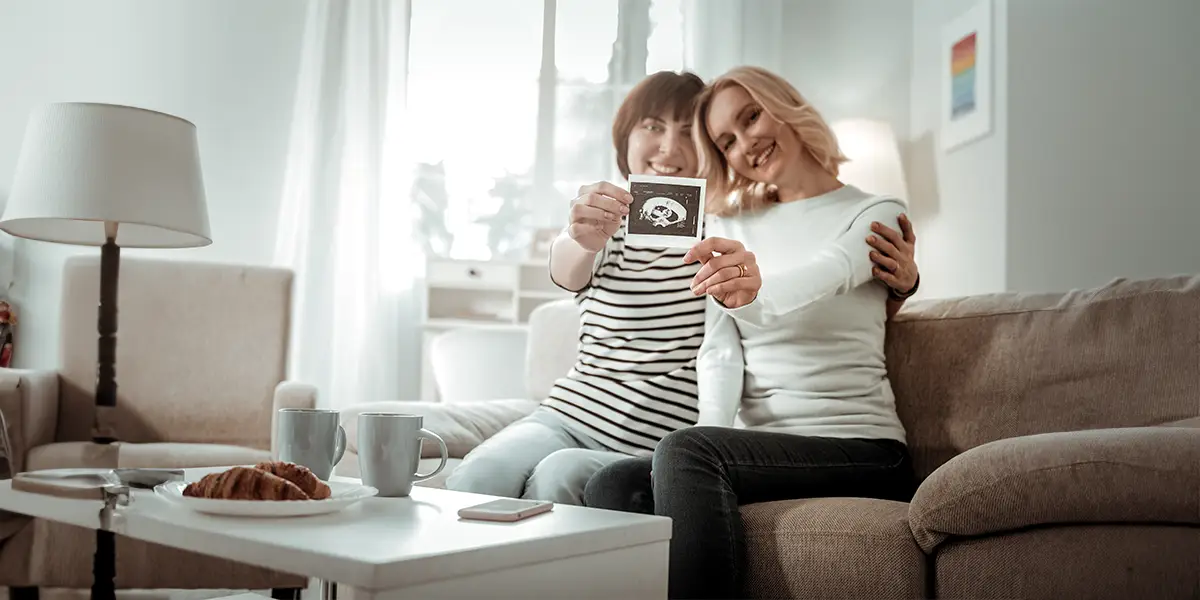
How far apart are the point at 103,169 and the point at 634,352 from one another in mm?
1133

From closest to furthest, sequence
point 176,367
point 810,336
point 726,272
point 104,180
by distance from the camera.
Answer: point 726,272 → point 810,336 → point 104,180 → point 176,367

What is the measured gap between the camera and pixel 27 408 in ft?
7.18

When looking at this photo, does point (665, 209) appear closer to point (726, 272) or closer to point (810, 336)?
point (726, 272)

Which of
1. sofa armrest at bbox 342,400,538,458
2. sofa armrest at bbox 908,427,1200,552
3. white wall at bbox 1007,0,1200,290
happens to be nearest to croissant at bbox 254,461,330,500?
sofa armrest at bbox 908,427,1200,552

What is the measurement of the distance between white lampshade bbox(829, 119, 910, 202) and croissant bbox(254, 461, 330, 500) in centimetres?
324

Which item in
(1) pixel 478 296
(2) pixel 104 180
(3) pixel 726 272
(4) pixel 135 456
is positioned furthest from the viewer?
(1) pixel 478 296

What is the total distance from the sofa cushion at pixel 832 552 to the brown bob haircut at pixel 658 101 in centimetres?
82

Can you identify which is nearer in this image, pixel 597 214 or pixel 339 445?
pixel 339 445

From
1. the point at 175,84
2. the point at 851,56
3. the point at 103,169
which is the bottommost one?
the point at 103,169

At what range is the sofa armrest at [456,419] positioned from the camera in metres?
1.91

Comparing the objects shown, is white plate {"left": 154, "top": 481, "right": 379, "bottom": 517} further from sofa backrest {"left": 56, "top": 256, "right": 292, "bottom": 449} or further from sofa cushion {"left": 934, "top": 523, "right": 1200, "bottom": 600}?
sofa backrest {"left": 56, "top": 256, "right": 292, "bottom": 449}

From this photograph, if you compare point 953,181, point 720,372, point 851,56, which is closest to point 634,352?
point 720,372

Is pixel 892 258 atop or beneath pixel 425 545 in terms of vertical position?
atop

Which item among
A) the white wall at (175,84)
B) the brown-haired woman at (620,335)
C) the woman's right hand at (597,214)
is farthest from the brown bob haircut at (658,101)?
the white wall at (175,84)
